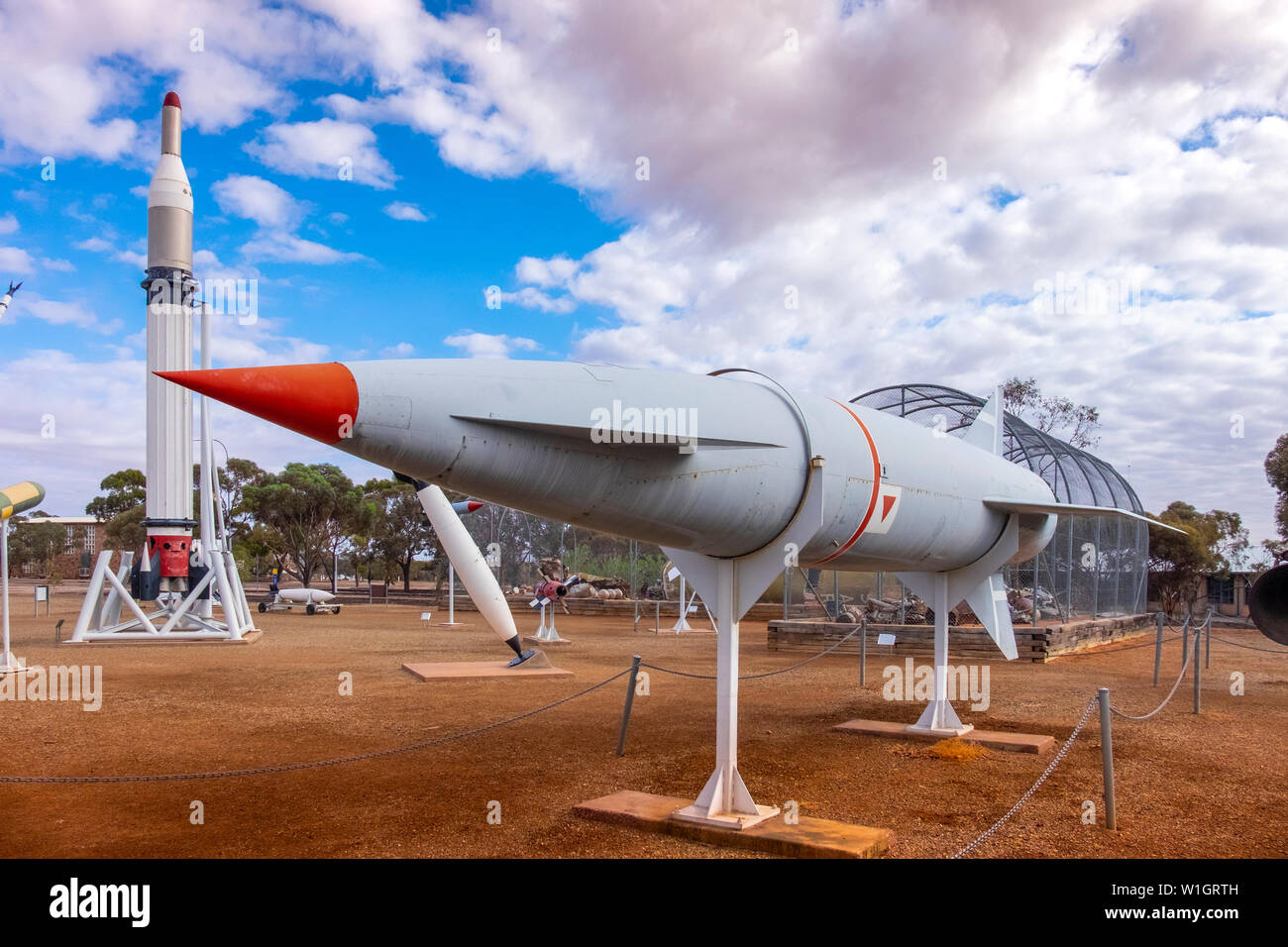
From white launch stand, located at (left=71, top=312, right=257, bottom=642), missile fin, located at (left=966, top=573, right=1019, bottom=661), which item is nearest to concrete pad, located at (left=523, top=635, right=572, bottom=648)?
white launch stand, located at (left=71, top=312, right=257, bottom=642)

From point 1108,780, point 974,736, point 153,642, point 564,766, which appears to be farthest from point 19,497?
point 1108,780

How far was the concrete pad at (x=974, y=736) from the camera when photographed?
27.0ft

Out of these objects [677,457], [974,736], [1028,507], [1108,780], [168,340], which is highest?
[168,340]

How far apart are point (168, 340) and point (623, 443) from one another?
1524 cm

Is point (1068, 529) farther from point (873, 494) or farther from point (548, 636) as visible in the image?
point (873, 494)

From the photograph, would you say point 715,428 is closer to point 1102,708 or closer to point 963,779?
point 1102,708

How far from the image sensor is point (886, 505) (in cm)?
616

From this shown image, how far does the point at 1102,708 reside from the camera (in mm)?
5797

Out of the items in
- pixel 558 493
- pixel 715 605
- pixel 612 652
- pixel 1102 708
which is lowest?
pixel 612 652

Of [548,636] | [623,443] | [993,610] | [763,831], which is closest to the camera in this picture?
[623,443]

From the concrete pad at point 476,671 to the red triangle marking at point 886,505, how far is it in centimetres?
825

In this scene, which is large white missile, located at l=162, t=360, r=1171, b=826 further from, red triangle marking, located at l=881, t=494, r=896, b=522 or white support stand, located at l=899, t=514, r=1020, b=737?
white support stand, located at l=899, t=514, r=1020, b=737

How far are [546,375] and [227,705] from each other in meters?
8.02
